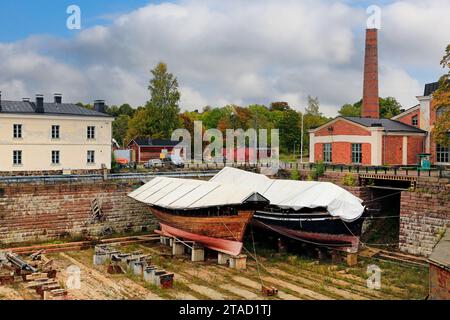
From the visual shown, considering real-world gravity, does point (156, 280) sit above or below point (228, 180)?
below

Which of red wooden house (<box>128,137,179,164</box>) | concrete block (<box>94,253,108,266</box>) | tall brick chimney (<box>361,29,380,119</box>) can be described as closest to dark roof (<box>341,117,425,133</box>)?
tall brick chimney (<box>361,29,380,119</box>)

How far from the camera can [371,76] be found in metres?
52.0

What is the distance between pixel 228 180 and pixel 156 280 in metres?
12.7

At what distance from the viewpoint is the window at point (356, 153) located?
37575 mm

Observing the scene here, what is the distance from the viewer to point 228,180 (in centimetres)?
3212

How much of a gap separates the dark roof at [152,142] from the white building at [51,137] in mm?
17491

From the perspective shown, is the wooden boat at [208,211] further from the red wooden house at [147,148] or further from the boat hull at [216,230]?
the red wooden house at [147,148]

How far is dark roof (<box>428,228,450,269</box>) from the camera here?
15312 millimetres

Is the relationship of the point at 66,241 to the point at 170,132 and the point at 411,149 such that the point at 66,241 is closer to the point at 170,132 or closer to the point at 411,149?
the point at 411,149

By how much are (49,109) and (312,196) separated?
73.4 ft

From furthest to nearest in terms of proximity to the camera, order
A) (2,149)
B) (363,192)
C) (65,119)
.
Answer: (65,119) < (2,149) < (363,192)

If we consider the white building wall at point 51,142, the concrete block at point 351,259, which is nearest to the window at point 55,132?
the white building wall at point 51,142

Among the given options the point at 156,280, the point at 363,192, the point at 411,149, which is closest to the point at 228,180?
the point at 363,192
